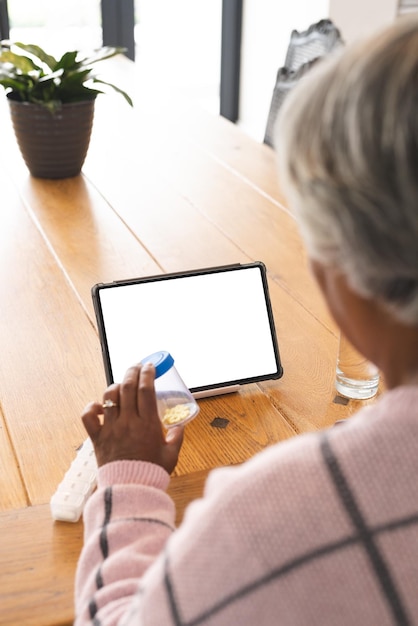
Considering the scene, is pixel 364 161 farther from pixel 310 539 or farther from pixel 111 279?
pixel 111 279

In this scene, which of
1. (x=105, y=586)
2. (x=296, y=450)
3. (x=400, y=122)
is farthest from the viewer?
(x=105, y=586)

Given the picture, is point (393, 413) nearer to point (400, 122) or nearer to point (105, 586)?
point (400, 122)

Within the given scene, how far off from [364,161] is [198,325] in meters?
0.68

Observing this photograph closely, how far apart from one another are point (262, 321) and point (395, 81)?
A: 0.71 meters

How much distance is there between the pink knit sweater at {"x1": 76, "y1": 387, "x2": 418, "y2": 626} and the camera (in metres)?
0.52

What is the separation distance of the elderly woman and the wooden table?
0.30 meters

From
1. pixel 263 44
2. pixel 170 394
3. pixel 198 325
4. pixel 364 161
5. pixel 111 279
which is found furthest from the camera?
pixel 263 44

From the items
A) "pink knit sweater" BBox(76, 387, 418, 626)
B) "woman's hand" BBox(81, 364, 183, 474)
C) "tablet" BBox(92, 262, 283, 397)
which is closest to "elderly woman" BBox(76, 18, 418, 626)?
"pink knit sweater" BBox(76, 387, 418, 626)

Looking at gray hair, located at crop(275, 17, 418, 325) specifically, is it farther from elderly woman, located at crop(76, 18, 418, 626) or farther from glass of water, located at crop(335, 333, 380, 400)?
glass of water, located at crop(335, 333, 380, 400)

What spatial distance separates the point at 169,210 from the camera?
1.86 meters

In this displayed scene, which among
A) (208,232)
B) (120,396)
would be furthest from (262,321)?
(208,232)

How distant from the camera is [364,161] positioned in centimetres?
47

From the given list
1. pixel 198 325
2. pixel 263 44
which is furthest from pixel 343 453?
pixel 263 44

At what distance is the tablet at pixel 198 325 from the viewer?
110cm
